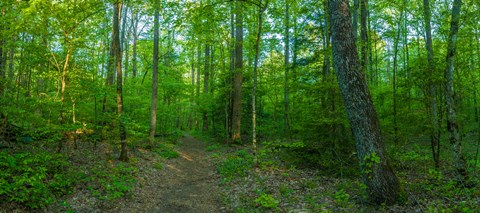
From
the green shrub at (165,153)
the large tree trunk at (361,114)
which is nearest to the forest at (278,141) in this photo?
the large tree trunk at (361,114)

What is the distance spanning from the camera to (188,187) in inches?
354

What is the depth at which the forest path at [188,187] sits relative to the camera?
7086mm

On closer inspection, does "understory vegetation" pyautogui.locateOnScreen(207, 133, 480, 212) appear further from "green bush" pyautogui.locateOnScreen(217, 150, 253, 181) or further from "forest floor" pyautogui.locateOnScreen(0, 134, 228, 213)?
"forest floor" pyautogui.locateOnScreen(0, 134, 228, 213)

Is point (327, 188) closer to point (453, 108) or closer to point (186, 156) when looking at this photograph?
point (453, 108)

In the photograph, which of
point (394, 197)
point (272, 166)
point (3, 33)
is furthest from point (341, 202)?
point (3, 33)

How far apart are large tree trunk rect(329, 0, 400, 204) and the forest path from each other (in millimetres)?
3732

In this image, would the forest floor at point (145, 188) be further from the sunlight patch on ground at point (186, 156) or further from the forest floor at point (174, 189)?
the sunlight patch on ground at point (186, 156)

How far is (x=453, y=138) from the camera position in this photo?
6484mm

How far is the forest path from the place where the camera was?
7.09m

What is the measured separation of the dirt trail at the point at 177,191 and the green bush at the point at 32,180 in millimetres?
1509

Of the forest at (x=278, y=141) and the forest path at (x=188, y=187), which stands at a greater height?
the forest at (x=278, y=141)

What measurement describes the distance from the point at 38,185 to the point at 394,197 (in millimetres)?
7784

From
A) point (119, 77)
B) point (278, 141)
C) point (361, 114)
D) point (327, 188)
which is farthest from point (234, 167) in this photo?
point (361, 114)

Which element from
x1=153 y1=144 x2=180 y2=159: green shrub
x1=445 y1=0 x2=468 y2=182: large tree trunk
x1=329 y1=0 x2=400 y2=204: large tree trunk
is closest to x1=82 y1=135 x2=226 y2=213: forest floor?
x1=153 y1=144 x2=180 y2=159: green shrub
